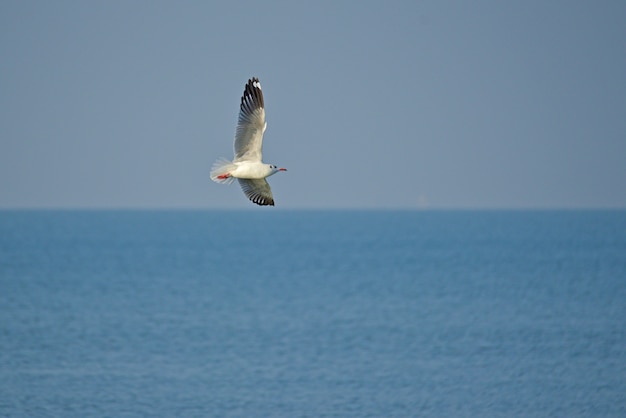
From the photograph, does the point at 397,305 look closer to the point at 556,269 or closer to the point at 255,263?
the point at 556,269

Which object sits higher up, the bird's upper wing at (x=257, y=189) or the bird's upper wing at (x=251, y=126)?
the bird's upper wing at (x=251, y=126)

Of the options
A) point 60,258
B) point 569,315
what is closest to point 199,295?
point 569,315

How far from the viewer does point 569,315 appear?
43.9 metres

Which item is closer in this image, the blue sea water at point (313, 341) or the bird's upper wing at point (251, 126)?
the bird's upper wing at point (251, 126)

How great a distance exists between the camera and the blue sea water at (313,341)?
1009 inches

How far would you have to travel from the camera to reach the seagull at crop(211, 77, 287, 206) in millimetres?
14992

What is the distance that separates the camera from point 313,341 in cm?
3484

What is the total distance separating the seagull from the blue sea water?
10236 millimetres

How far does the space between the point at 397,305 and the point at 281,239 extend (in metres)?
80.4

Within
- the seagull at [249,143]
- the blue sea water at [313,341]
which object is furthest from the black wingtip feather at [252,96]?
the blue sea water at [313,341]

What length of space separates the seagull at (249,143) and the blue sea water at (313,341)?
33.6ft

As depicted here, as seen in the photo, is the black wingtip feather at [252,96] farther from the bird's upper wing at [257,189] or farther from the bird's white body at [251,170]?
the bird's upper wing at [257,189]

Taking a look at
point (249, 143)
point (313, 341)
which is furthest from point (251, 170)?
point (313, 341)

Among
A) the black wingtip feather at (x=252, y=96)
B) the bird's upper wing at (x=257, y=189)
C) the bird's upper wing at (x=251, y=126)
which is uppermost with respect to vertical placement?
the black wingtip feather at (x=252, y=96)
